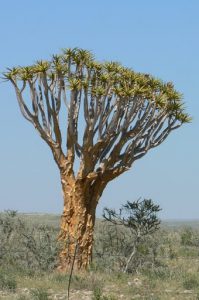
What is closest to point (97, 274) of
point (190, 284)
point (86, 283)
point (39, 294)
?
point (86, 283)

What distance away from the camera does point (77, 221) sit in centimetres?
1445

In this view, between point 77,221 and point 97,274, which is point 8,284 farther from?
point 77,221

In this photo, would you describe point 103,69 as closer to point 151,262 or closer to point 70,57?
point 70,57

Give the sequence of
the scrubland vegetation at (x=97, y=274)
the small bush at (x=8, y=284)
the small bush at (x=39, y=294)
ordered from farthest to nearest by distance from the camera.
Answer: the small bush at (x=8, y=284) → the scrubland vegetation at (x=97, y=274) → the small bush at (x=39, y=294)

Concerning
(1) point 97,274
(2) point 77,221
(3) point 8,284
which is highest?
Result: (2) point 77,221

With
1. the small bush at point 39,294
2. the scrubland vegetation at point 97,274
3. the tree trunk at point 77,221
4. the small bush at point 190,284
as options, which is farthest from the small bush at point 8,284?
the small bush at point 190,284

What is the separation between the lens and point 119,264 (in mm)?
15922

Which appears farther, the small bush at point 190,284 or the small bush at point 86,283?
the small bush at point 190,284

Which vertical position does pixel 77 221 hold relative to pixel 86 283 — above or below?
above

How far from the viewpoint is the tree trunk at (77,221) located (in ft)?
47.0

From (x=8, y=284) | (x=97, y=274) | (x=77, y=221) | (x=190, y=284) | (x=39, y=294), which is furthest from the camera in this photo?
(x=77, y=221)

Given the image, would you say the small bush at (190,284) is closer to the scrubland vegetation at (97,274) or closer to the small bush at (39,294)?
the scrubland vegetation at (97,274)

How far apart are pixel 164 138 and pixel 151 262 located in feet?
11.5

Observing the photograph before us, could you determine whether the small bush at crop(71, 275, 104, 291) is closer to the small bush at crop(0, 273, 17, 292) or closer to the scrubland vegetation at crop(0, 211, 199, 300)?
the scrubland vegetation at crop(0, 211, 199, 300)
